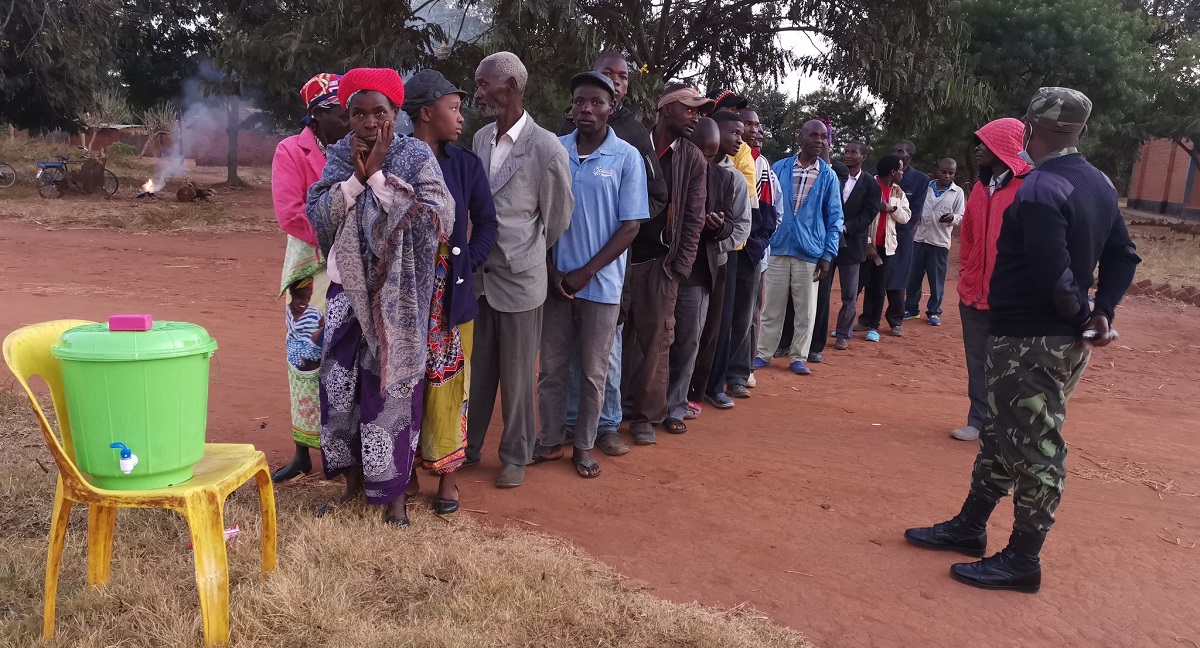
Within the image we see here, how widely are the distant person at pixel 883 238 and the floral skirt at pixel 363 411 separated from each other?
581 centimetres

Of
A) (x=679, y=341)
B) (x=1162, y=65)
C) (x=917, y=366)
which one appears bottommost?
(x=917, y=366)

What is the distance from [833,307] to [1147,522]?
6173mm

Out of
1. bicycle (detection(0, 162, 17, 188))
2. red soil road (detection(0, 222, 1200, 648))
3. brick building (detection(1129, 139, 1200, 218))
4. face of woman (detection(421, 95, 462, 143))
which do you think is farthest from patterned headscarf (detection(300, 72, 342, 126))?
brick building (detection(1129, 139, 1200, 218))

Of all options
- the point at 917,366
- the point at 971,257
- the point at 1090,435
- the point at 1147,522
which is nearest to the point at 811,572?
the point at 1147,522

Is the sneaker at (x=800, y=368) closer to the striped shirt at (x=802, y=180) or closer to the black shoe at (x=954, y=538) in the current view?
the striped shirt at (x=802, y=180)

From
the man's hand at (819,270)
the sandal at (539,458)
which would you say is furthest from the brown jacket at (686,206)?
the man's hand at (819,270)

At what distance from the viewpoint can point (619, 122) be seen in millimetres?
4629

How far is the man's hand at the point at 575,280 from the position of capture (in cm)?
431

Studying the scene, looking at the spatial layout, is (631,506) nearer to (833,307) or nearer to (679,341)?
(679,341)

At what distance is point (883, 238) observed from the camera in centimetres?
857

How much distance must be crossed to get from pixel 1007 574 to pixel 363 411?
8.72 feet

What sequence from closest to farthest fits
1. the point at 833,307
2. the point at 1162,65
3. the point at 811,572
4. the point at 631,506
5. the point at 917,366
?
the point at 811,572, the point at 631,506, the point at 917,366, the point at 833,307, the point at 1162,65

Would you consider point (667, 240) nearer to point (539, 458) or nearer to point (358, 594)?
point (539, 458)

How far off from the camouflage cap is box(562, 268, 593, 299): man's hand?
2081 millimetres
